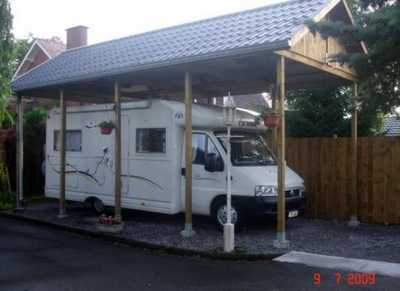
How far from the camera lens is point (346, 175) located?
12742 millimetres

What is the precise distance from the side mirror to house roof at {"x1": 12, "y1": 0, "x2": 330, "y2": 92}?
2.23 metres

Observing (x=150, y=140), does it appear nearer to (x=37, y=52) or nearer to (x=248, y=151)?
(x=248, y=151)

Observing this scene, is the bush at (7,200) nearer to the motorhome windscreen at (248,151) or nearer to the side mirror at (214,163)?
the side mirror at (214,163)

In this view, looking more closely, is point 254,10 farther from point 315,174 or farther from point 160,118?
point 315,174

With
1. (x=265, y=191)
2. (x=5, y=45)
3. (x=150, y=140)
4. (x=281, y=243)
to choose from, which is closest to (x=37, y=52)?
(x=150, y=140)

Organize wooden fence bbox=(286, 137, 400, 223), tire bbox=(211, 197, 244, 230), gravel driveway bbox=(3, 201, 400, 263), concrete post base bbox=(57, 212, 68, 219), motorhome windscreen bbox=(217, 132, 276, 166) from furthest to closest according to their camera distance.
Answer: concrete post base bbox=(57, 212, 68, 219) → wooden fence bbox=(286, 137, 400, 223) → motorhome windscreen bbox=(217, 132, 276, 166) → tire bbox=(211, 197, 244, 230) → gravel driveway bbox=(3, 201, 400, 263)

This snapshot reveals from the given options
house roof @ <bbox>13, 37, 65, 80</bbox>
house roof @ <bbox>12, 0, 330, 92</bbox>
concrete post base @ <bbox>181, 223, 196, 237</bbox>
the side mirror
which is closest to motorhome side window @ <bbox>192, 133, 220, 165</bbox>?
the side mirror

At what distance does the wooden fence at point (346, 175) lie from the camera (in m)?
12.0

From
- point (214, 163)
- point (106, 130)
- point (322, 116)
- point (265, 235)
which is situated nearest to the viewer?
point (265, 235)

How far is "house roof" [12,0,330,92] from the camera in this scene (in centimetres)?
958

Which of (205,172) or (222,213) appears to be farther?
(205,172)

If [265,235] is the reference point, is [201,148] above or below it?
above

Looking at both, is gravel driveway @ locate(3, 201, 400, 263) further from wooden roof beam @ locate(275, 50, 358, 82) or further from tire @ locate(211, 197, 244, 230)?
wooden roof beam @ locate(275, 50, 358, 82)
